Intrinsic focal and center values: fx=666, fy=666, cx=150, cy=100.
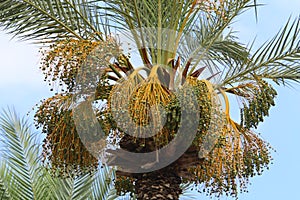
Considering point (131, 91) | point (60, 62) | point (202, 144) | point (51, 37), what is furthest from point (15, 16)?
point (202, 144)

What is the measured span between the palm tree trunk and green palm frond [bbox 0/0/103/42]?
1.51 m

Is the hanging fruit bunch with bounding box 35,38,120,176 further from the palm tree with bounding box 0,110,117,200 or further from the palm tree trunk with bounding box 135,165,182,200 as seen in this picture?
the palm tree with bounding box 0,110,117,200

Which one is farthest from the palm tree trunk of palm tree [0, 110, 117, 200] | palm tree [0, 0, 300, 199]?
palm tree [0, 110, 117, 200]

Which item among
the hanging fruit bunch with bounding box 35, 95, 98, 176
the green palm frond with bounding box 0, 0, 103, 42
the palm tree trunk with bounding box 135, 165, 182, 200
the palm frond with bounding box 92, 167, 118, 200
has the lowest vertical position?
the palm frond with bounding box 92, 167, 118, 200

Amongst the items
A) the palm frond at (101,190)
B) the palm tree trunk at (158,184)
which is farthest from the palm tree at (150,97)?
the palm frond at (101,190)

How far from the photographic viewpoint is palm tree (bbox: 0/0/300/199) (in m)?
5.49

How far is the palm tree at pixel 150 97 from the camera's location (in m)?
5.49

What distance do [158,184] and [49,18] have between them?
2056 mm

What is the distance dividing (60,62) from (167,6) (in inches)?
55.3

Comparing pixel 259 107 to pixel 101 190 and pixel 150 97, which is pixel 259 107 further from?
pixel 101 190

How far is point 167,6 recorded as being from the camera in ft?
21.4

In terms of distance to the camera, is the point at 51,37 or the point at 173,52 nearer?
the point at 173,52

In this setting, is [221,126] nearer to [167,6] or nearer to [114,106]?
[114,106]

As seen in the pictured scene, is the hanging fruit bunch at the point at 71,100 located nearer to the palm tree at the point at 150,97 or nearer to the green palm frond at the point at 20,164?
the palm tree at the point at 150,97
